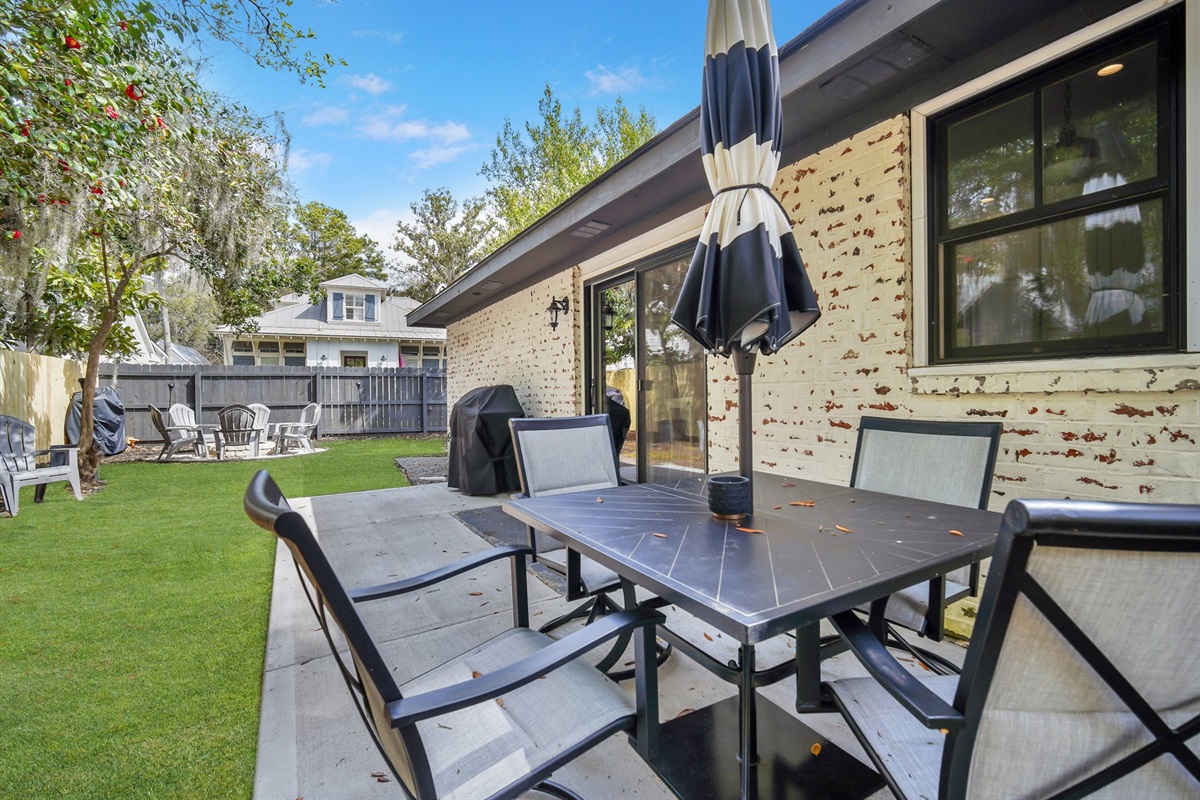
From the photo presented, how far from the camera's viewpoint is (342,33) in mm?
5367

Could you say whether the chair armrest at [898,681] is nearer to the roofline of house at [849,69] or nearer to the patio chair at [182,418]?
the roofline of house at [849,69]

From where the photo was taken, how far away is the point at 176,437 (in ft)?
29.8

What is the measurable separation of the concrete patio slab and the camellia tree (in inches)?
126

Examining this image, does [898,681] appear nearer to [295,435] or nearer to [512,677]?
[512,677]

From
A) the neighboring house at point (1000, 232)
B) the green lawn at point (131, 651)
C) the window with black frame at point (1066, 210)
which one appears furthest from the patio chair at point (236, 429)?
the window with black frame at point (1066, 210)

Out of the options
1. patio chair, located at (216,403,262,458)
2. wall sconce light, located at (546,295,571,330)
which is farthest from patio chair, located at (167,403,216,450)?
wall sconce light, located at (546,295,571,330)

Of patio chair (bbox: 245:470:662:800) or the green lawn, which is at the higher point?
patio chair (bbox: 245:470:662:800)

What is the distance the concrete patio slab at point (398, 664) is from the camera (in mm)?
1637

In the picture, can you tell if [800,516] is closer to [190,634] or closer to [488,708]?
[488,708]

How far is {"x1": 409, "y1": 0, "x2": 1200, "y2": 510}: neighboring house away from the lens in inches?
77.1

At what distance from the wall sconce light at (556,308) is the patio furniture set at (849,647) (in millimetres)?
4091

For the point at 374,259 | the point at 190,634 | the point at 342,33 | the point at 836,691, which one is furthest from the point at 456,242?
the point at 836,691

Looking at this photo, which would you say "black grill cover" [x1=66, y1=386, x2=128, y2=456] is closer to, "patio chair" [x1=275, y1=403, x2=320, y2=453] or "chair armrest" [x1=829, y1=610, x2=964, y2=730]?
"patio chair" [x1=275, y1=403, x2=320, y2=453]

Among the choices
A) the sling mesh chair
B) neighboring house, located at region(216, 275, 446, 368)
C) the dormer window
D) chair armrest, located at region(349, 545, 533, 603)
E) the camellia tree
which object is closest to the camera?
chair armrest, located at region(349, 545, 533, 603)
